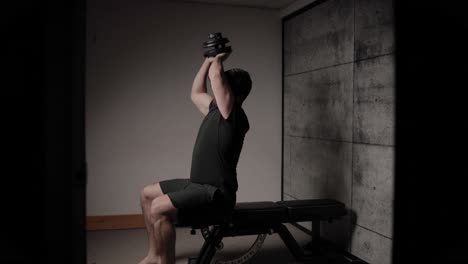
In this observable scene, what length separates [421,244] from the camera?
805 millimetres

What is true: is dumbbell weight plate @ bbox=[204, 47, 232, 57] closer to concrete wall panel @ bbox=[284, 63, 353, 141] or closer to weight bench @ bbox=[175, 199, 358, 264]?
weight bench @ bbox=[175, 199, 358, 264]

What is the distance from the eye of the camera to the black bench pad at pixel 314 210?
326cm

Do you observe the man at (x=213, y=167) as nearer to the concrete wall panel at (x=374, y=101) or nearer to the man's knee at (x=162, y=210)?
the man's knee at (x=162, y=210)

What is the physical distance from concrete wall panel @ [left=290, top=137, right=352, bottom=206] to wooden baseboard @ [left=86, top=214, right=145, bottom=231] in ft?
5.87

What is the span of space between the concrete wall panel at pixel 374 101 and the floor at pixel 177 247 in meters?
1.32

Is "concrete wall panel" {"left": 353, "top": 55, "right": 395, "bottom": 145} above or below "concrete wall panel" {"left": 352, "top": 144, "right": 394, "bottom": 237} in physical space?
above

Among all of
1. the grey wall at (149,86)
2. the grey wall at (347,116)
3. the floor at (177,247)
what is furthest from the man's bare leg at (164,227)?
the grey wall at (149,86)

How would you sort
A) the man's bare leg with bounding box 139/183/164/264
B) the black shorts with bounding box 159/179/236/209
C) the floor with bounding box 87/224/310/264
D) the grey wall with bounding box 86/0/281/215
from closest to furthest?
1. the black shorts with bounding box 159/179/236/209
2. the man's bare leg with bounding box 139/183/164/264
3. the floor with bounding box 87/224/310/264
4. the grey wall with bounding box 86/0/281/215

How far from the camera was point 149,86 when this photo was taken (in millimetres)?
4453

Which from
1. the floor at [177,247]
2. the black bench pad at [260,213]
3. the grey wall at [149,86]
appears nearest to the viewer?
the black bench pad at [260,213]

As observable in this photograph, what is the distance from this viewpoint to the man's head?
299 centimetres
